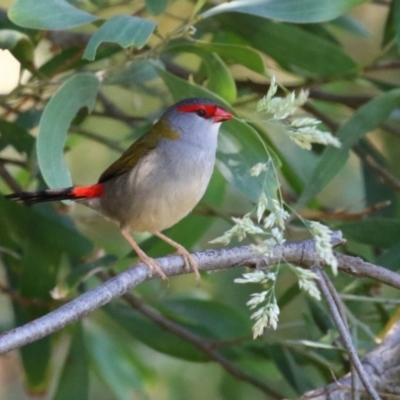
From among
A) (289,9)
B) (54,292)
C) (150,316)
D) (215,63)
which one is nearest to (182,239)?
(150,316)

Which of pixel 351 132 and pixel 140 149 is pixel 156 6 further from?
pixel 351 132

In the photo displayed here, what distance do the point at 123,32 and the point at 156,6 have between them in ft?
1.71

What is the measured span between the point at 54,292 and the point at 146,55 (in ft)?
3.09

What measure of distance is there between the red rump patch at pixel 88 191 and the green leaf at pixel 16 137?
0.32 metres

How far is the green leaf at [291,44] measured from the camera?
3236mm

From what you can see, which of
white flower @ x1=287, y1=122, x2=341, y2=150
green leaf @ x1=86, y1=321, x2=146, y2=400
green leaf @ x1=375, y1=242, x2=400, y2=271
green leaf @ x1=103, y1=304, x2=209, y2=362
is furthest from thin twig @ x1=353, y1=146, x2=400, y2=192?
white flower @ x1=287, y1=122, x2=341, y2=150

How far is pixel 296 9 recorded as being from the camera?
2.91 m

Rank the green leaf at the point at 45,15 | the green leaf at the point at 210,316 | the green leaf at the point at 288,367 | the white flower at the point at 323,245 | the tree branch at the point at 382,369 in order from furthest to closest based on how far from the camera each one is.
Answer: the green leaf at the point at 210,316 < the green leaf at the point at 288,367 < the tree branch at the point at 382,369 < the green leaf at the point at 45,15 < the white flower at the point at 323,245

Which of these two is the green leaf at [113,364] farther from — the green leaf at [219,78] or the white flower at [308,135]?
the white flower at [308,135]

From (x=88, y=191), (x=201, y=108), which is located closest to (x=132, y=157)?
(x=88, y=191)

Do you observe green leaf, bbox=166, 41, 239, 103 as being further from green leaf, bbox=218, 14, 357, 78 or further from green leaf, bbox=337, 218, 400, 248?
green leaf, bbox=337, 218, 400, 248

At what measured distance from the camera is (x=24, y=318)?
348 cm

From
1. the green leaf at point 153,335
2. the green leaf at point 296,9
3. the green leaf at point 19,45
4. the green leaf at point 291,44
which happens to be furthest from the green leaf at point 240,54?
the green leaf at point 153,335

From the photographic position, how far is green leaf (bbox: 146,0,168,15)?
2957mm
